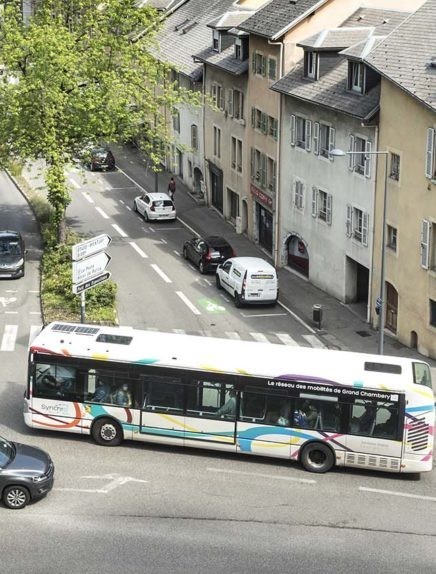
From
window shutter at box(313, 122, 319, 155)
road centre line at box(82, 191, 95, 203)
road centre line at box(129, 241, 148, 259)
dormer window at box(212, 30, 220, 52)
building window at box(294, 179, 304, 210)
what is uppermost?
dormer window at box(212, 30, 220, 52)

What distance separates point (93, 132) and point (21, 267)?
7513 millimetres

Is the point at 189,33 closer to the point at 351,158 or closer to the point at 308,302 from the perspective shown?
the point at 351,158

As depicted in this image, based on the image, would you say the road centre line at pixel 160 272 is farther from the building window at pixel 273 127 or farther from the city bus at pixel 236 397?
the city bus at pixel 236 397

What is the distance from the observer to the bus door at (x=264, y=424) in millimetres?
31047

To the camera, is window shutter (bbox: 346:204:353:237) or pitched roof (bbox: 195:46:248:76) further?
pitched roof (bbox: 195:46:248:76)

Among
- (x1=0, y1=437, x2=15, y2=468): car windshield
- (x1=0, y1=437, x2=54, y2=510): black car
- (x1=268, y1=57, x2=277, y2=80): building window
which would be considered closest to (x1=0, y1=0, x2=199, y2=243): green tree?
(x1=268, y1=57, x2=277, y2=80): building window

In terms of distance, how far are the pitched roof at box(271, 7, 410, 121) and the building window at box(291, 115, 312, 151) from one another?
5.21 feet

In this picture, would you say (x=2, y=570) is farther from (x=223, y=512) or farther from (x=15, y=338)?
(x=15, y=338)

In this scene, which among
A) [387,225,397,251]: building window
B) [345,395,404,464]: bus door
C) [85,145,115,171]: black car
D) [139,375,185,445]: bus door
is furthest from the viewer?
[85,145,115,171]: black car

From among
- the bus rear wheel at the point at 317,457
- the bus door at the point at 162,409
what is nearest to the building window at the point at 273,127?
the bus door at the point at 162,409

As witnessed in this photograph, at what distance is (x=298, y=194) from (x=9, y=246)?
14.8 meters

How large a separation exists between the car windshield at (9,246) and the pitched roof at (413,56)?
65.9ft

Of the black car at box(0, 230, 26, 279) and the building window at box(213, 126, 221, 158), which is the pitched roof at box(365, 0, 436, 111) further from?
the building window at box(213, 126, 221, 158)

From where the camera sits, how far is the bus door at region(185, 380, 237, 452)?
3128 centimetres
